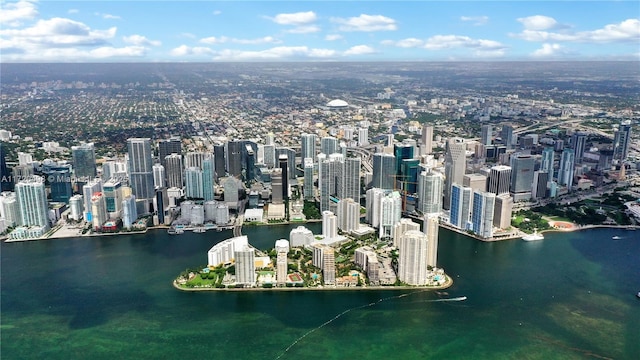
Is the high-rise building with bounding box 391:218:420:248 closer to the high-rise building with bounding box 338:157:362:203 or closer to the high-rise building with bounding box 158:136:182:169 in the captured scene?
the high-rise building with bounding box 338:157:362:203

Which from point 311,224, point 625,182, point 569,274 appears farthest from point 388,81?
point 569,274

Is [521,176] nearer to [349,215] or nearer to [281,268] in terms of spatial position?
[349,215]

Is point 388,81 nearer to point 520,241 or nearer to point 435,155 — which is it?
point 435,155

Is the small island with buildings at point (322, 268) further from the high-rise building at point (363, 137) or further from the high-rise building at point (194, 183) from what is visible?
the high-rise building at point (363, 137)

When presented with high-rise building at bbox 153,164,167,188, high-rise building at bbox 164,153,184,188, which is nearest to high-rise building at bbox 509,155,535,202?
high-rise building at bbox 164,153,184,188

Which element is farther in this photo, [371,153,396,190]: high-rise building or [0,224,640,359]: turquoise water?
[371,153,396,190]: high-rise building

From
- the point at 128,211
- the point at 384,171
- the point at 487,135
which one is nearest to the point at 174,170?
the point at 128,211
